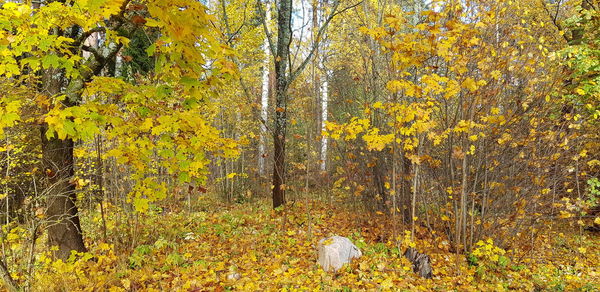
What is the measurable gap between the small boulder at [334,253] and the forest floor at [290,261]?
0.45 feet

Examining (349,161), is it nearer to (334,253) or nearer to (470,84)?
(334,253)

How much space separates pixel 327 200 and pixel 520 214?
489 centimetres

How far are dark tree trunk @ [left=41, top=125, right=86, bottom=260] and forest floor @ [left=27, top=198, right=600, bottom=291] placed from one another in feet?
0.96

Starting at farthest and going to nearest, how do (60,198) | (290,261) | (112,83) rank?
(290,261) < (60,198) < (112,83)

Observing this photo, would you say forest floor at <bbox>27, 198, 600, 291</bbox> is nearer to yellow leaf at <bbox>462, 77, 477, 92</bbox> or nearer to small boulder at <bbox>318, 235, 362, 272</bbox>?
small boulder at <bbox>318, 235, 362, 272</bbox>

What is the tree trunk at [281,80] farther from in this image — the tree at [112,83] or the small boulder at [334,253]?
the tree at [112,83]

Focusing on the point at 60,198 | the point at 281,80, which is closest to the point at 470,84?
the point at 281,80

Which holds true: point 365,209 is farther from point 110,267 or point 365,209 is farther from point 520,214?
point 110,267

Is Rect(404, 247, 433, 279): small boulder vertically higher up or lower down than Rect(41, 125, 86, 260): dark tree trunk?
lower down

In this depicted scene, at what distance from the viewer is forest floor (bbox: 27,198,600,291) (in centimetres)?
418

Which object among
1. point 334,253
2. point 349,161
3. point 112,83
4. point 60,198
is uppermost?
point 112,83

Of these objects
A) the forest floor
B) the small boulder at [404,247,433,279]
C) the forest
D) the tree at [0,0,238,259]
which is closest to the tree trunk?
the forest

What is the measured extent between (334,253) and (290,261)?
69cm

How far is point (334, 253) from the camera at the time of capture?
4.62 metres
